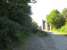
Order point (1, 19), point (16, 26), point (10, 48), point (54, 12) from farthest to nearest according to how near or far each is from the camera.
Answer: point (54, 12) < point (10, 48) < point (16, 26) < point (1, 19)

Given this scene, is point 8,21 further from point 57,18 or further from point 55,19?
point 55,19

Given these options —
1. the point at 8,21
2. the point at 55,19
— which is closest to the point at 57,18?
the point at 55,19

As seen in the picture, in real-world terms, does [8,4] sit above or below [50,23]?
above

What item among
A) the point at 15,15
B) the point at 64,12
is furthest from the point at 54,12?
the point at 15,15

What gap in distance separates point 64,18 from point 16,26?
41.1 m

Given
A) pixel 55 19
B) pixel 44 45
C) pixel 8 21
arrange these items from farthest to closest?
pixel 55 19, pixel 44 45, pixel 8 21

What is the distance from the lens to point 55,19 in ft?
175

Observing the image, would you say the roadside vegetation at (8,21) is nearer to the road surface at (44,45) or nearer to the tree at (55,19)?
the road surface at (44,45)

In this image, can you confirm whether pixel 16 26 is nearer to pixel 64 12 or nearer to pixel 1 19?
pixel 1 19

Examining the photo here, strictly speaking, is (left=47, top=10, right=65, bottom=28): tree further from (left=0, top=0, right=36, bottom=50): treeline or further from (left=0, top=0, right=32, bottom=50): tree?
(left=0, top=0, right=36, bottom=50): treeline

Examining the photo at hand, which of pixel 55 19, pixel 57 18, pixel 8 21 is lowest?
pixel 55 19

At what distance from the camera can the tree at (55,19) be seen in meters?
52.1

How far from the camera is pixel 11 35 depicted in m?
13.4

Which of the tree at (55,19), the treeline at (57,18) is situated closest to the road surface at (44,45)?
the treeline at (57,18)
